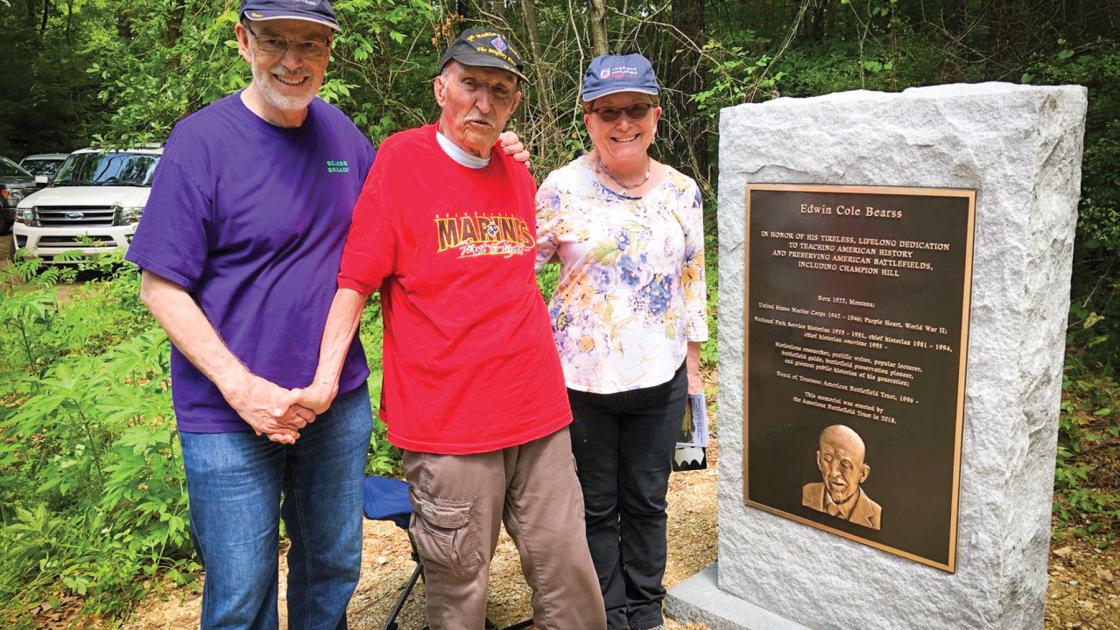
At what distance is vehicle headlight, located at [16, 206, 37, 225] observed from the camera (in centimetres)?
1242

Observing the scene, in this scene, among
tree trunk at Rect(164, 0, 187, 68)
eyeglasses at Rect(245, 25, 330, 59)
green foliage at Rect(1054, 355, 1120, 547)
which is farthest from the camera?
tree trunk at Rect(164, 0, 187, 68)

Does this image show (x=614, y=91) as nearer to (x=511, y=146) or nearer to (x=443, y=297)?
(x=511, y=146)

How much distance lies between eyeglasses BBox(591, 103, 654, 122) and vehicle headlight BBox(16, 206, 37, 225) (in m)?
12.5

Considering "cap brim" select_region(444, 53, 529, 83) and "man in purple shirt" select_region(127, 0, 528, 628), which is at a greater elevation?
"cap brim" select_region(444, 53, 529, 83)

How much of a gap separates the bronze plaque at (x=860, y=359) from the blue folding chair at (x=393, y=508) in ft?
4.36

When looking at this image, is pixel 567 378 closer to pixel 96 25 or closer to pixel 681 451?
pixel 681 451

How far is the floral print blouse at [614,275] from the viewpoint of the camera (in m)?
2.88

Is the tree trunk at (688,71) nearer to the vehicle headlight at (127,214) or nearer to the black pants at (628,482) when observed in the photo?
the black pants at (628,482)

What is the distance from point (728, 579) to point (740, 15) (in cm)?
1083

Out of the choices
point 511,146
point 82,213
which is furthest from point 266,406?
point 82,213

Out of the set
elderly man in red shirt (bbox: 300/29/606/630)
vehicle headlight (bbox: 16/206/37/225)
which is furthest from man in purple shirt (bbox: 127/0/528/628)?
vehicle headlight (bbox: 16/206/37/225)

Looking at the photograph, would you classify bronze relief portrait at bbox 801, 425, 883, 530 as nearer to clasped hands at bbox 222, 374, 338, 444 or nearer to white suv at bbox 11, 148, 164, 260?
clasped hands at bbox 222, 374, 338, 444

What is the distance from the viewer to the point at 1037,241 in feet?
8.45

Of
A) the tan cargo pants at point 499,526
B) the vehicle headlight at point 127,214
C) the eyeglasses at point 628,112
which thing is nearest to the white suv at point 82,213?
the vehicle headlight at point 127,214
